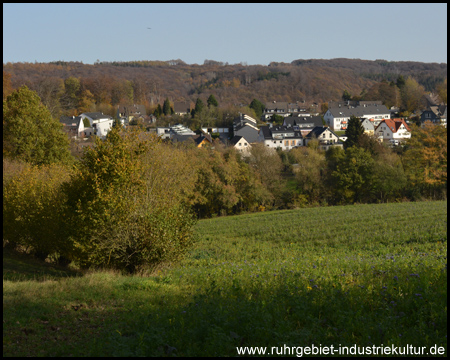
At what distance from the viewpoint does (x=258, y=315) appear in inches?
263

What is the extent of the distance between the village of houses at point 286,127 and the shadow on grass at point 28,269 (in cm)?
4214

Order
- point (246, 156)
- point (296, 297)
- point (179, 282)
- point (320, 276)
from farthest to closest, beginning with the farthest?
point (246, 156)
point (179, 282)
point (320, 276)
point (296, 297)

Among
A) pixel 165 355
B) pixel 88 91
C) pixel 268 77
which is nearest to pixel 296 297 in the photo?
pixel 165 355

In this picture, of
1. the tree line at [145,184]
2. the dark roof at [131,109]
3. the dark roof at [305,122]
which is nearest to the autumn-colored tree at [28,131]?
the tree line at [145,184]

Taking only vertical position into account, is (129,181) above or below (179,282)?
above

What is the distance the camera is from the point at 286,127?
94562 millimetres

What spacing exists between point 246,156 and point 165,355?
166 feet

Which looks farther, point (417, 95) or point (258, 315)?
point (417, 95)

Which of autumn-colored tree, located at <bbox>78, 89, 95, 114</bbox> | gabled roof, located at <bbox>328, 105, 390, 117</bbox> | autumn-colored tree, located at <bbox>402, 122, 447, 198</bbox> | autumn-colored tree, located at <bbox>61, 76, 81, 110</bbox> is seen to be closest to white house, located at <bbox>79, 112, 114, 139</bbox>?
autumn-colored tree, located at <bbox>78, 89, 95, 114</bbox>

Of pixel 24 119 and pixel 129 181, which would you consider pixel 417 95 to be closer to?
pixel 24 119

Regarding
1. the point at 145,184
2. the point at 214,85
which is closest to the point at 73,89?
the point at 214,85

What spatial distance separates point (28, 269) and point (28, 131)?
52.5 ft

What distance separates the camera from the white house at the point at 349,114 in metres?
113

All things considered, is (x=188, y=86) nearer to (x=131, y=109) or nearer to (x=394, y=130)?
(x=131, y=109)
